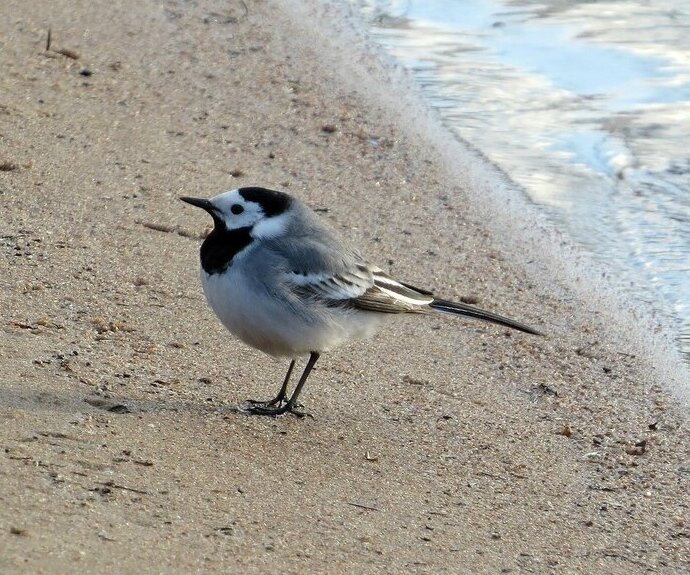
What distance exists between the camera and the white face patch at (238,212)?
6301 millimetres

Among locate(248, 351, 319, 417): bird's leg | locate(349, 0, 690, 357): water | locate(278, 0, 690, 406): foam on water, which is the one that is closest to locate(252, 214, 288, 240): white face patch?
locate(248, 351, 319, 417): bird's leg

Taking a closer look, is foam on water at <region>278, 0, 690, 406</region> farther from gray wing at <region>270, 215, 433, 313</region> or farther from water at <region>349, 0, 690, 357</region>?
gray wing at <region>270, 215, 433, 313</region>

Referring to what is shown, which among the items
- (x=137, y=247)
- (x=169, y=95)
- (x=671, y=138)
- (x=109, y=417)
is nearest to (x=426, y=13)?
(x=671, y=138)

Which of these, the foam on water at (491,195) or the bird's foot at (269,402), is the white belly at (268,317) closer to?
the bird's foot at (269,402)

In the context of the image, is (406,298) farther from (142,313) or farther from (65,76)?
(65,76)

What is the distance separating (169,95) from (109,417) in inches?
192

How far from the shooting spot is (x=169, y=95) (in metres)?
9.89

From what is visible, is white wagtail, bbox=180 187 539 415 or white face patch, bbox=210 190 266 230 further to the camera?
white face patch, bbox=210 190 266 230

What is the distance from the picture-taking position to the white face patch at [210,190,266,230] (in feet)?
20.7

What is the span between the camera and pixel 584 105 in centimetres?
1155

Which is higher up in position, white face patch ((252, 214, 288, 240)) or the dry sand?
white face patch ((252, 214, 288, 240))

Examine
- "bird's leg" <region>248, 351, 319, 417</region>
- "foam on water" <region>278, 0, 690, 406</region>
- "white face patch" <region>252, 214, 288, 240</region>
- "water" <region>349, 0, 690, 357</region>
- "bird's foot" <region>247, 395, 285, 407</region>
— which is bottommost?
"bird's foot" <region>247, 395, 285, 407</region>

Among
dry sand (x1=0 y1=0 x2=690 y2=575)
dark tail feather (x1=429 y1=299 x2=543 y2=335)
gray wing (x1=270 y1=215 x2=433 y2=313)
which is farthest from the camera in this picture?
dark tail feather (x1=429 y1=299 x2=543 y2=335)

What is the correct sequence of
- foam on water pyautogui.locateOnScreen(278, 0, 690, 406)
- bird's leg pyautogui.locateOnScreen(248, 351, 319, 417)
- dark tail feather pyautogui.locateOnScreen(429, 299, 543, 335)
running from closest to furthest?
1. bird's leg pyautogui.locateOnScreen(248, 351, 319, 417)
2. dark tail feather pyautogui.locateOnScreen(429, 299, 543, 335)
3. foam on water pyautogui.locateOnScreen(278, 0, 690, 406)
